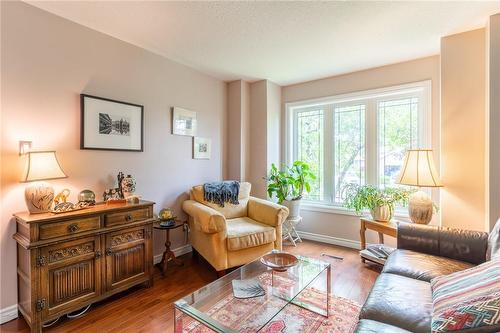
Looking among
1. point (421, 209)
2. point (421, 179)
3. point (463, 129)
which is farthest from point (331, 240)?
point (463, 129)

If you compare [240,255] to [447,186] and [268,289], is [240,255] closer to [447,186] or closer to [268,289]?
[268,289]

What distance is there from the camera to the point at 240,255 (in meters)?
2.49

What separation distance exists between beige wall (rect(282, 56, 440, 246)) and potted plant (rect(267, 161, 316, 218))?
1.29ft

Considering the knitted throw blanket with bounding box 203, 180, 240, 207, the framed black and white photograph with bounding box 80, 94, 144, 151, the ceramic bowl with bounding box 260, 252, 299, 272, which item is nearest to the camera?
the ceramic bowl with bounding box 260, 252, 299, 272

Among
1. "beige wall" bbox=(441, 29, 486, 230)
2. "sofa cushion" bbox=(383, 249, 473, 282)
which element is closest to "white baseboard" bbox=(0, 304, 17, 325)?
"sofa cushion" bbox=(383, 249, 473, 282)

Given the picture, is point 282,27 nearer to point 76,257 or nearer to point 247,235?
point 247,235

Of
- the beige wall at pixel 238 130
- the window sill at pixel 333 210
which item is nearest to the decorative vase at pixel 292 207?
the window sill at pixel 333 210

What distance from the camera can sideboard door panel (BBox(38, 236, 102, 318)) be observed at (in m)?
1.71

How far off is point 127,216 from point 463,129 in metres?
3.23

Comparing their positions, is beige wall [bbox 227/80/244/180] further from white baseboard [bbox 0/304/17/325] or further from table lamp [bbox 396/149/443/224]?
white baseboard [bbox 0/304/17/325]

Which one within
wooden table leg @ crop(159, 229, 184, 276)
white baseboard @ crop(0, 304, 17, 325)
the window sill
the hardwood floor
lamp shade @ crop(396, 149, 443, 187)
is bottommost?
the hardwood floor

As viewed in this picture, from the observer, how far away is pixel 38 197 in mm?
1823

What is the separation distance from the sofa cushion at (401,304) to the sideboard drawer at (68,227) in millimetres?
1948

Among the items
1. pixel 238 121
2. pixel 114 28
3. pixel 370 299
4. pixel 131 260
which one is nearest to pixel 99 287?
pixel 131 260
